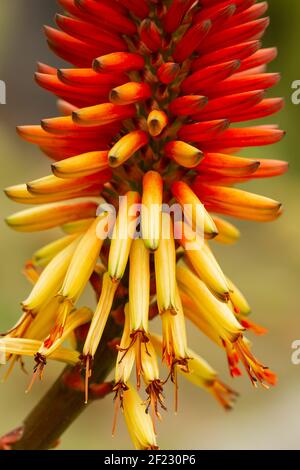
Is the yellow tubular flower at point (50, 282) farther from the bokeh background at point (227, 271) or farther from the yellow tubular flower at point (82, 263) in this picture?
the bokeh background at point (227, 271)

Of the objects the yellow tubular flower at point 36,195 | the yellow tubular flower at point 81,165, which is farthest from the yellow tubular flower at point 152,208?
the yellow tubular flower at point 36,195

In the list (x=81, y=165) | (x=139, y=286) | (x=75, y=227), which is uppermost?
(x=81, y=165)

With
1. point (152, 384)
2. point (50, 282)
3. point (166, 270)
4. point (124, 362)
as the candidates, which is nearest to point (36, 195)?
point (50, 282)

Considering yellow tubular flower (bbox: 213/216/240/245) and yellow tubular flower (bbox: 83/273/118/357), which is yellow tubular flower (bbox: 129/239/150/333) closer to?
yellow tubular flower (bbox: 83/273/118/357)

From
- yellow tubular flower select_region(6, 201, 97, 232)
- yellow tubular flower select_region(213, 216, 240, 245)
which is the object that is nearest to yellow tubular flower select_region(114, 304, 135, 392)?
yellow tubular flower select_region(6, 201, 97, 232)

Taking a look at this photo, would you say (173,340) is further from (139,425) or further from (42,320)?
(42,320)

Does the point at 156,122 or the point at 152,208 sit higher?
the point at 156,122
